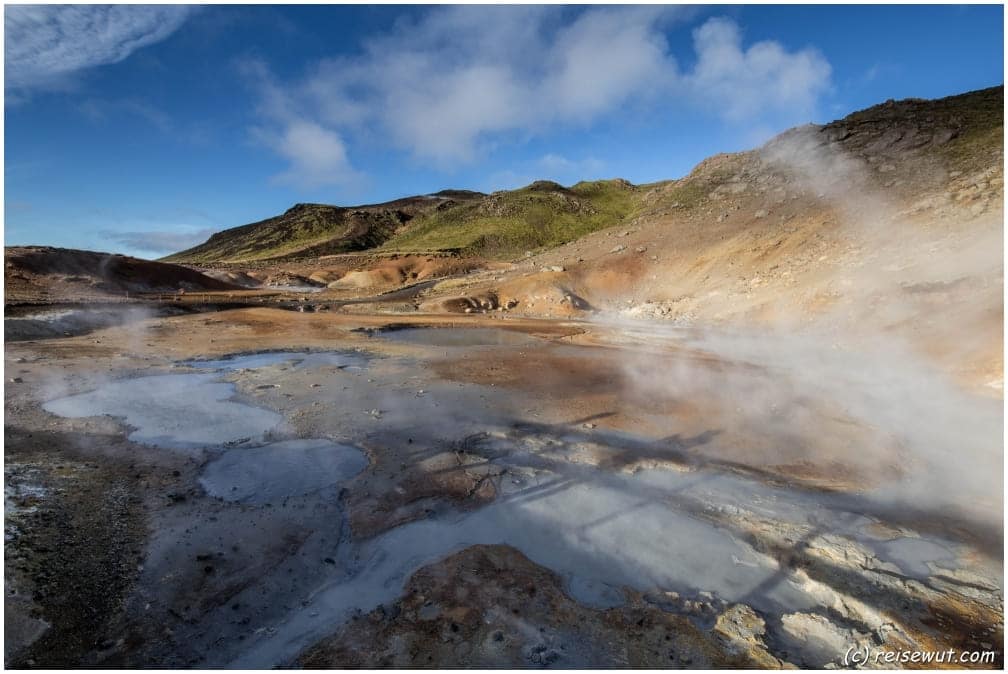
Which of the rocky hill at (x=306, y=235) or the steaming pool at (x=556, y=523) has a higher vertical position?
the rocky hill at (x=306, y=235)

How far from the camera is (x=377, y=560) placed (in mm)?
4359

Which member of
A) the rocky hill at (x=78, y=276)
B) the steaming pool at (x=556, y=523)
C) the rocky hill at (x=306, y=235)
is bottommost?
the steaming pool at (x=556, y=523)

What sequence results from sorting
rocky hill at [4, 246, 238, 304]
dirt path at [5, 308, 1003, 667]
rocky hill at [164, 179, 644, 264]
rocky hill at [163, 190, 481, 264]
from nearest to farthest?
dirt path at [5, 308, 1003, 667] < rocky hill at [4, 246, 238, 304] < rocky hill at [164, 179, 644, 264] < rocky hill at [163, 190, 481, 264]

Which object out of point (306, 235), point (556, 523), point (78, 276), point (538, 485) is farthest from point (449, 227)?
point (556, 523)

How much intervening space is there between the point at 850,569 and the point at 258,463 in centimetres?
634

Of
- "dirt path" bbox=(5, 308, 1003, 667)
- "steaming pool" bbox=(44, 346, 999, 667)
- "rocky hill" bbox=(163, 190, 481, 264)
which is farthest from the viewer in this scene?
"rocky hill" bbox=(163, 190, 481, 264)

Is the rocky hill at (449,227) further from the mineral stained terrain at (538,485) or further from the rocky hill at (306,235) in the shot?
the mineral stained terrain at (538,485)

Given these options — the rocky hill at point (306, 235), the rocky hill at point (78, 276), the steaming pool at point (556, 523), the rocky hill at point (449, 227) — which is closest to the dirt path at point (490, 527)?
the steaming pool at point (556, 523)

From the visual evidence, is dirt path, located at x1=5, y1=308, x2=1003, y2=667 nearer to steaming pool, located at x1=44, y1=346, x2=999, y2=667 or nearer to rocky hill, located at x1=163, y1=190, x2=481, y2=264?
steaming pool, located at x1=44, y1=346, x2=999, y2=667

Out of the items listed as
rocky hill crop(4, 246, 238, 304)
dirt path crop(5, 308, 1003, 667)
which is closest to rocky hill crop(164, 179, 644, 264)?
rocky hill crop(4, 246, 238, 304)

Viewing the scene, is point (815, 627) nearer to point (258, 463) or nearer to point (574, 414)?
point (574, 414)

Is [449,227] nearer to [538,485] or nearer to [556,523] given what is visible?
[538,485]

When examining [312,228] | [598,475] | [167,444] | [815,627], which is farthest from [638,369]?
[312,228]

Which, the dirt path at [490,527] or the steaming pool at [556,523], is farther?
the steaming pool at [556,523]
